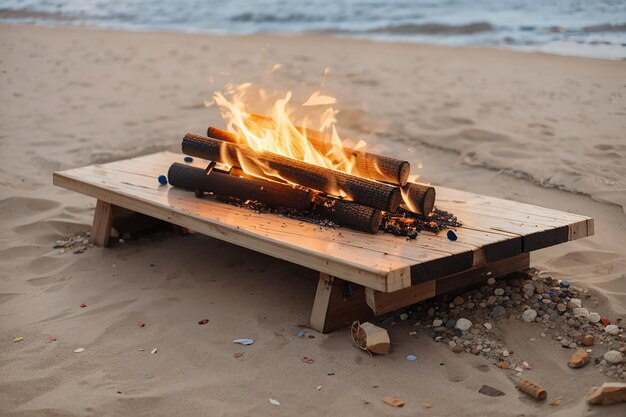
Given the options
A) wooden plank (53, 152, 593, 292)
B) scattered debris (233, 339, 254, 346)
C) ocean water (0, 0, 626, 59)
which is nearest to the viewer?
wooden plank (53, 152, 593, 292)

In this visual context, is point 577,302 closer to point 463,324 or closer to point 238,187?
point 463,324

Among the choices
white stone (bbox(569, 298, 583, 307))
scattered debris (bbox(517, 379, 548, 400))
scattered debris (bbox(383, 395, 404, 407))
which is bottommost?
scattered debris (bbox(383, 395, 404, 407))

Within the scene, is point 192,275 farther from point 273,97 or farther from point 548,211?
point 273,97

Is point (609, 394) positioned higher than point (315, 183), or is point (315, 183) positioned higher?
point (315, 183)

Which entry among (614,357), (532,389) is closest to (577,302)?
(614,357)

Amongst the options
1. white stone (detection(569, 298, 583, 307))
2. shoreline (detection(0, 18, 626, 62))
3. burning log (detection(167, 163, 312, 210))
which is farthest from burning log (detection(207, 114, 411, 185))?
shoreline (detection(0, 18, 626, 62))

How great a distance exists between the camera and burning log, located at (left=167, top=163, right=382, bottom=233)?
388cm

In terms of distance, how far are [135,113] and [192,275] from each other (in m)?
4.42

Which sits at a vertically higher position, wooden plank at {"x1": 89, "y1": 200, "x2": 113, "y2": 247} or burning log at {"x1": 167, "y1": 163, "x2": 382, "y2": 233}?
burning log at {"x1": 167, "y1": 163, "x2": 382, "y2": 233}

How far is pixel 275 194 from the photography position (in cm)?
423

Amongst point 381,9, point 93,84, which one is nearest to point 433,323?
point 93,84

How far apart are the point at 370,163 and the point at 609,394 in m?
1.66

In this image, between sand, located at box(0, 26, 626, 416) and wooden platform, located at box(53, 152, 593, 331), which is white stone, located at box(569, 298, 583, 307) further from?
wooden platform, located at box(53, 152, 593, 331)

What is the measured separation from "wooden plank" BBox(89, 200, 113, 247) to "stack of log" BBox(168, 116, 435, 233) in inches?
23.1
